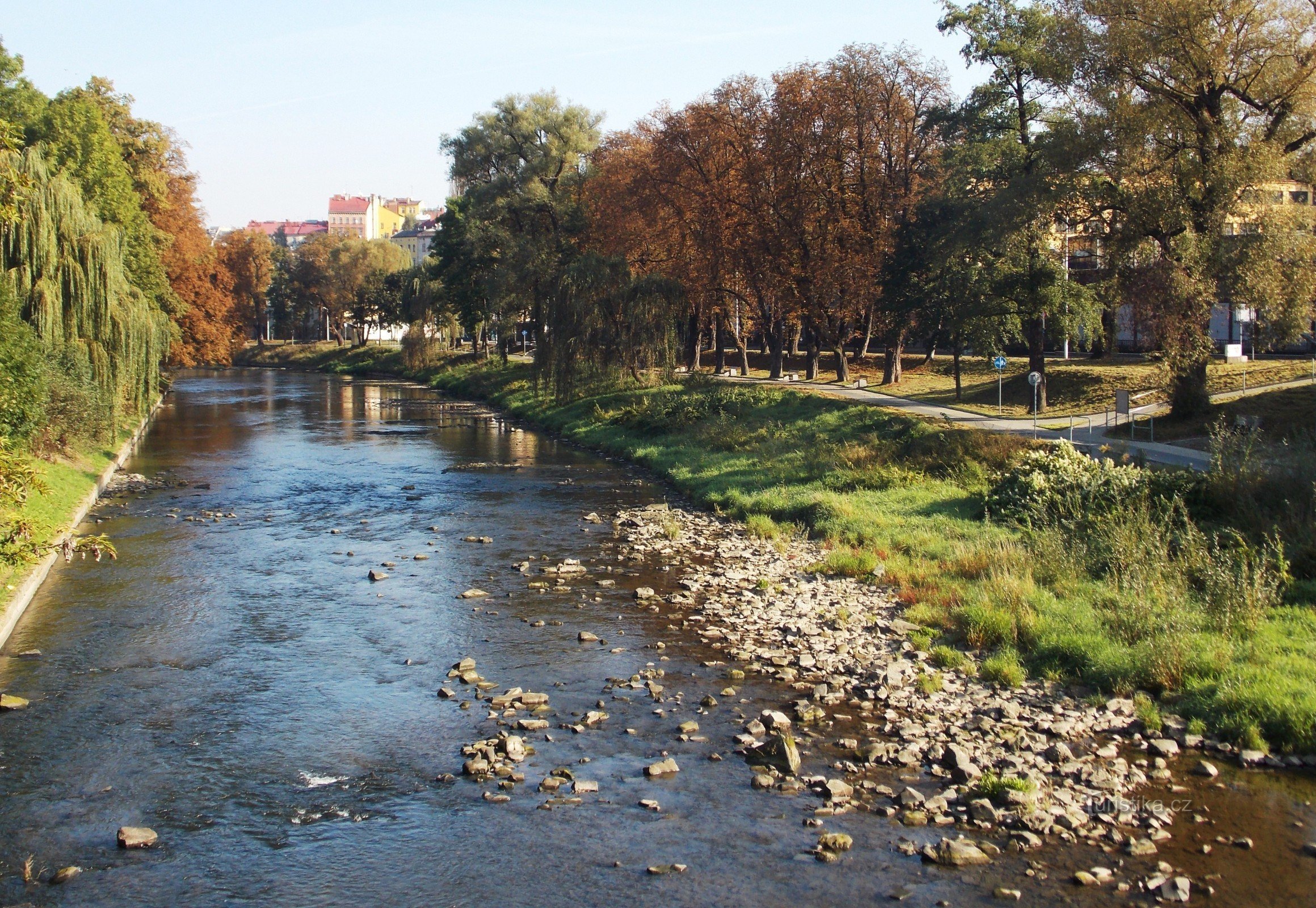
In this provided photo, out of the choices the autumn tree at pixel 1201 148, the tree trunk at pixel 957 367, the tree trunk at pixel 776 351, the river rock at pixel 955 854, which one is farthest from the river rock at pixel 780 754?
the tree trunk at pixel 776 351

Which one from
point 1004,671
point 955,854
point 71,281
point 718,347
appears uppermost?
point 71,281

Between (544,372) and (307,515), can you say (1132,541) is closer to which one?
(307,515)

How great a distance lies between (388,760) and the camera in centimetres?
1198

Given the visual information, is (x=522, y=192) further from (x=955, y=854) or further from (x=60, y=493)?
(x=955, y=854)

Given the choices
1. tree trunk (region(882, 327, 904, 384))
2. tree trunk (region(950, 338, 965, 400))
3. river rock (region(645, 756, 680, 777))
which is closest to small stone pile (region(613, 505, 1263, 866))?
river rock (region(645, 756, 680, 777))

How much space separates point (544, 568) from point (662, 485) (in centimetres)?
1179

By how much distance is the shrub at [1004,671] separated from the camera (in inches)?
554

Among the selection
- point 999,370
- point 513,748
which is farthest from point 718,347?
point 513,748

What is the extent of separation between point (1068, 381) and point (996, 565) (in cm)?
2738

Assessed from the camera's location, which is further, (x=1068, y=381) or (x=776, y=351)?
(x=776, y=351)

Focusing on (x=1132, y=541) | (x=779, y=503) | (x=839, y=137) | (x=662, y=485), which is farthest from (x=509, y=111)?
(x=1132, y=541)

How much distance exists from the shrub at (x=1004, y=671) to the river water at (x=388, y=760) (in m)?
2.90

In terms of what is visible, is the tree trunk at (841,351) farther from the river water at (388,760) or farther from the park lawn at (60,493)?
the park lawn at (60,493)

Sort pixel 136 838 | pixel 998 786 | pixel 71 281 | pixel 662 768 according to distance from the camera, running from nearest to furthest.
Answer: pixel 136 838, pixel 998 786, pixel 662 768, pixel 71 281
